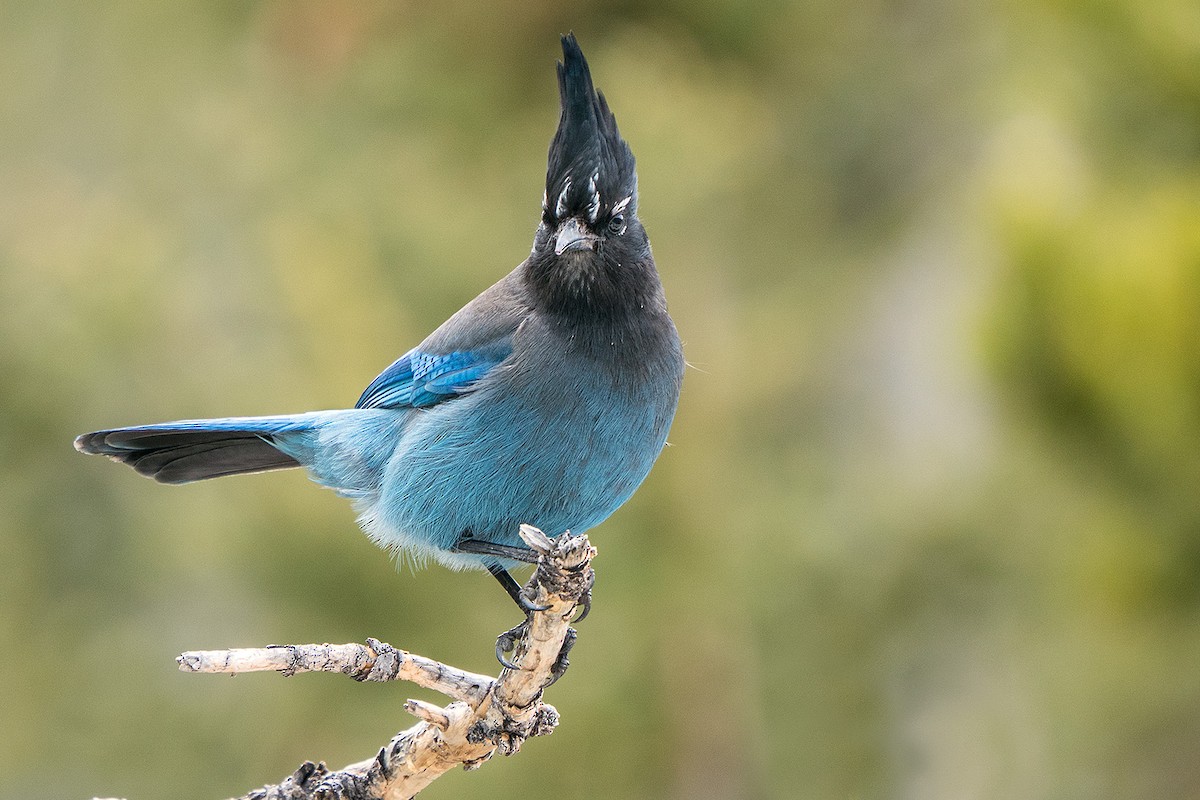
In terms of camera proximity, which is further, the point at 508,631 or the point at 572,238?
the point at 508,631

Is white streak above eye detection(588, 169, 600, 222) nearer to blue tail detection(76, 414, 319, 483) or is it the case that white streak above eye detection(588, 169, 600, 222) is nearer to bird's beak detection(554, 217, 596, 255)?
bird's beak detection(554, 217, 596, 255)

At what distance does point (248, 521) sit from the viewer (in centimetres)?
656

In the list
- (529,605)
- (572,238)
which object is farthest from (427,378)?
(529,605)

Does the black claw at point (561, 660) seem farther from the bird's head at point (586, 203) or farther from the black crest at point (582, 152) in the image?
the black crest at point (582, 152)

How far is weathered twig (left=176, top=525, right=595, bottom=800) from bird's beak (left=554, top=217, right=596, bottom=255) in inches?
32.2

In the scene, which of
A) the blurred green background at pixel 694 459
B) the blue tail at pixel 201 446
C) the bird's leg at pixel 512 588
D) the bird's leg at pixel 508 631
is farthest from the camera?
the blurred green background at pixel 694 459

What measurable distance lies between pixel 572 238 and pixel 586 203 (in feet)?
0.39

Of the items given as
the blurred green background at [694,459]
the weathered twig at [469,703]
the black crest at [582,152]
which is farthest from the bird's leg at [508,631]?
the blurred green background at [694,459]

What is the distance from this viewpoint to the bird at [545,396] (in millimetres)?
3799

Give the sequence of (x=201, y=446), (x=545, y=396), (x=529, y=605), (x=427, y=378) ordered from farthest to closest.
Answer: (x=201, y=446), (x=427, y=378), (x=545, y=396), (x=529, y=605)

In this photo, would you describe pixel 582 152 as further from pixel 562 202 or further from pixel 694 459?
pixel 694 459

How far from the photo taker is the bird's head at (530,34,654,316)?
3818mm

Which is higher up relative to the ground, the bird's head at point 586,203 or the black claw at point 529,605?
the bird's head at point 586,203

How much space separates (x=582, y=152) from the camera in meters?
3.85
